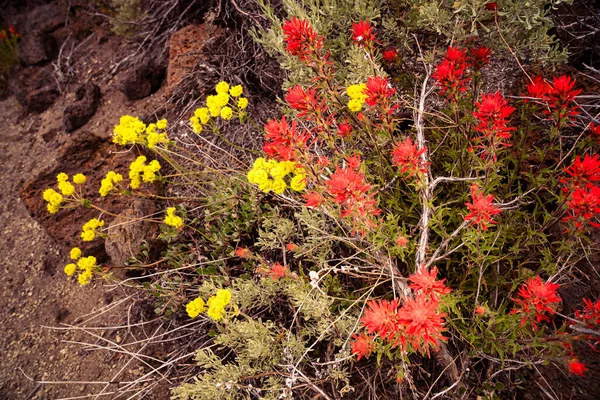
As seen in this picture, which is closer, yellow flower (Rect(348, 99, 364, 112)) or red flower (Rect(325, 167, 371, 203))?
red flower (Rect(325, 167, 371, 203))

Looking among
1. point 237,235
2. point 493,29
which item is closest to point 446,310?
point 237,235

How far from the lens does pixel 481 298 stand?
78.0 inches

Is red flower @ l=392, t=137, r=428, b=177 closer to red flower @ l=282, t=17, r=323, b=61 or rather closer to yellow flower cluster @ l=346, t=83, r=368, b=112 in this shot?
yellow flower cluster @ l=346, t=83, r=368, b=112

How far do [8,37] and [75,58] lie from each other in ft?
5.17

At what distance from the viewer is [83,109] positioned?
14.6ft

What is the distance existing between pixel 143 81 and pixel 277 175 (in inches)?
123

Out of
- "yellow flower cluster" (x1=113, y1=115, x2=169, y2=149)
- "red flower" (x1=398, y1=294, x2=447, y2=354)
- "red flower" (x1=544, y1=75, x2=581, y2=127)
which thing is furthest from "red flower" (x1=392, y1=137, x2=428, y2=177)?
"yellow flower cluster" (x1=113, y1=115, x2=169, y2=149)

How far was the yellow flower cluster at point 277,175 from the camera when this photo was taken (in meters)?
1.72

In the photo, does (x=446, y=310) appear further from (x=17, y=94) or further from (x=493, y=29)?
(x=17, y=94)

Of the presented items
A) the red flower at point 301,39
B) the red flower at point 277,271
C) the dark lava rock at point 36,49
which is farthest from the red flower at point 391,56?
the dark lava rock at point 36,49

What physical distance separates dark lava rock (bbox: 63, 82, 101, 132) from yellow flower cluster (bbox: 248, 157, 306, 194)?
3.42m

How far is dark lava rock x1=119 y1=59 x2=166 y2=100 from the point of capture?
421 cm

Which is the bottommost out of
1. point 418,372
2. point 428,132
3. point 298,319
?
point 418,372

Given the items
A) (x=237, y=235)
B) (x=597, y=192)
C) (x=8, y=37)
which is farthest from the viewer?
(x=8, y=37)
